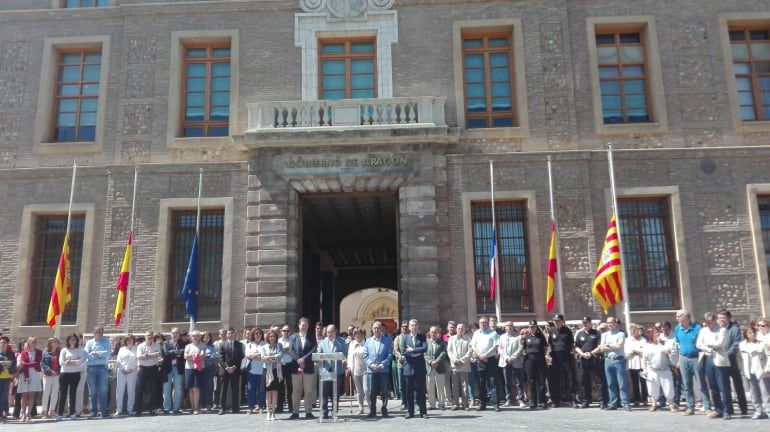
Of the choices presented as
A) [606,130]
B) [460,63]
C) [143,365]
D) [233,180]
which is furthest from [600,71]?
[143,365]

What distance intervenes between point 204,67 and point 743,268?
14536mm

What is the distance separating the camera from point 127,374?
12.8 m

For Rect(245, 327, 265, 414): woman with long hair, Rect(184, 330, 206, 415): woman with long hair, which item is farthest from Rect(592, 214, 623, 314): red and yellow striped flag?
Rect(184, 330, 206, 415): woman with long hair

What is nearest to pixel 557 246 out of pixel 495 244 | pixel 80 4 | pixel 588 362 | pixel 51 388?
pixel 495 244

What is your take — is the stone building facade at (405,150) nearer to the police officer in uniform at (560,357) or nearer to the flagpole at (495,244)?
the flagpole at (495,244)

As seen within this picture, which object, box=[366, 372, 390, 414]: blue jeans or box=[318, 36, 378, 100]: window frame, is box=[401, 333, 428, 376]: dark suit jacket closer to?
box=[366, 372, 390, 414]: blue jeans

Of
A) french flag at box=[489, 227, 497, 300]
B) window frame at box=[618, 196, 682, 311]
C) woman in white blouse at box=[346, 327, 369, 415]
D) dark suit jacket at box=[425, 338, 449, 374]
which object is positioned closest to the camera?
woman in white blouse at box=[346, 327, 369, 415]

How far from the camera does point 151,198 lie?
16359mm

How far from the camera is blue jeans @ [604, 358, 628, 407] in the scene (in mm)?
11711

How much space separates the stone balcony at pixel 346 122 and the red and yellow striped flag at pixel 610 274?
4.45 m

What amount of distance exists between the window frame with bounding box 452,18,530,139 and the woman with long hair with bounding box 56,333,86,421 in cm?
993

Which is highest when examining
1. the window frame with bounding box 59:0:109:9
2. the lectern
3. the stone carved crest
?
the window frame with bounding box 59:0:109:9

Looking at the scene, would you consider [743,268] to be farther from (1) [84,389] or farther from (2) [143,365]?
(1) [84,389]

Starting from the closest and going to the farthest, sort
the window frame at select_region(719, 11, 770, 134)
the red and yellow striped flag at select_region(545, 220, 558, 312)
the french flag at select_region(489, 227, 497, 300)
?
the red and yellow striped flag at select_region(545, 220, 558, 312), the french flag at select_region(489, 227, 497, 300), the window frame at select_region(719, 11, 770, 134)
